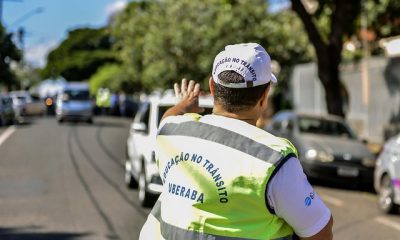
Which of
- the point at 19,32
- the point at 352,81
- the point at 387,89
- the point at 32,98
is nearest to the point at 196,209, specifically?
the point at 387,89

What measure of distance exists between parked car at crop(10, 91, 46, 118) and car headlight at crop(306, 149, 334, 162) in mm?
27719

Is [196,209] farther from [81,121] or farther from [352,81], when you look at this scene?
[81,121]

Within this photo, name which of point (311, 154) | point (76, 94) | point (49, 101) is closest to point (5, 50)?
point (49, 101)

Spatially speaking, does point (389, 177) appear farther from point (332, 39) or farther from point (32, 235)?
point (332, 39)

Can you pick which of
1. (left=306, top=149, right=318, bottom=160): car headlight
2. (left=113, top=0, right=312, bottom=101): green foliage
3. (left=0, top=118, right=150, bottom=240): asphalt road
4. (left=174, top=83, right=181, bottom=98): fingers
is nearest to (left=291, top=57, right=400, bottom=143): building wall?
(left=113, top=0, right=312, bottom=101): green foliage

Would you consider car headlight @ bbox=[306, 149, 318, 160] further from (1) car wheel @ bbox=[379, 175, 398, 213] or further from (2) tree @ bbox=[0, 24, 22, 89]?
(2) tree @ bbox=[0, 24, 22, 89]

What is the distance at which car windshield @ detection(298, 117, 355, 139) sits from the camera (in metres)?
15.1

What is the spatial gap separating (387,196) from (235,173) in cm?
913

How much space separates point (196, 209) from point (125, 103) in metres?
47.8

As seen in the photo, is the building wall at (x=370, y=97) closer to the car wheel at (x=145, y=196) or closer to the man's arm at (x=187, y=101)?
the car wheel at (x=145, y=196)

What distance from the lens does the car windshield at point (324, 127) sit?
49.5 ft

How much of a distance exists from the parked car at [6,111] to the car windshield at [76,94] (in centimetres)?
285

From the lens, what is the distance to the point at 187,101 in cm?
280

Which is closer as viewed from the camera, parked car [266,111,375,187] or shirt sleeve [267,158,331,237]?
shirt sleeve [267,158,331,237]
